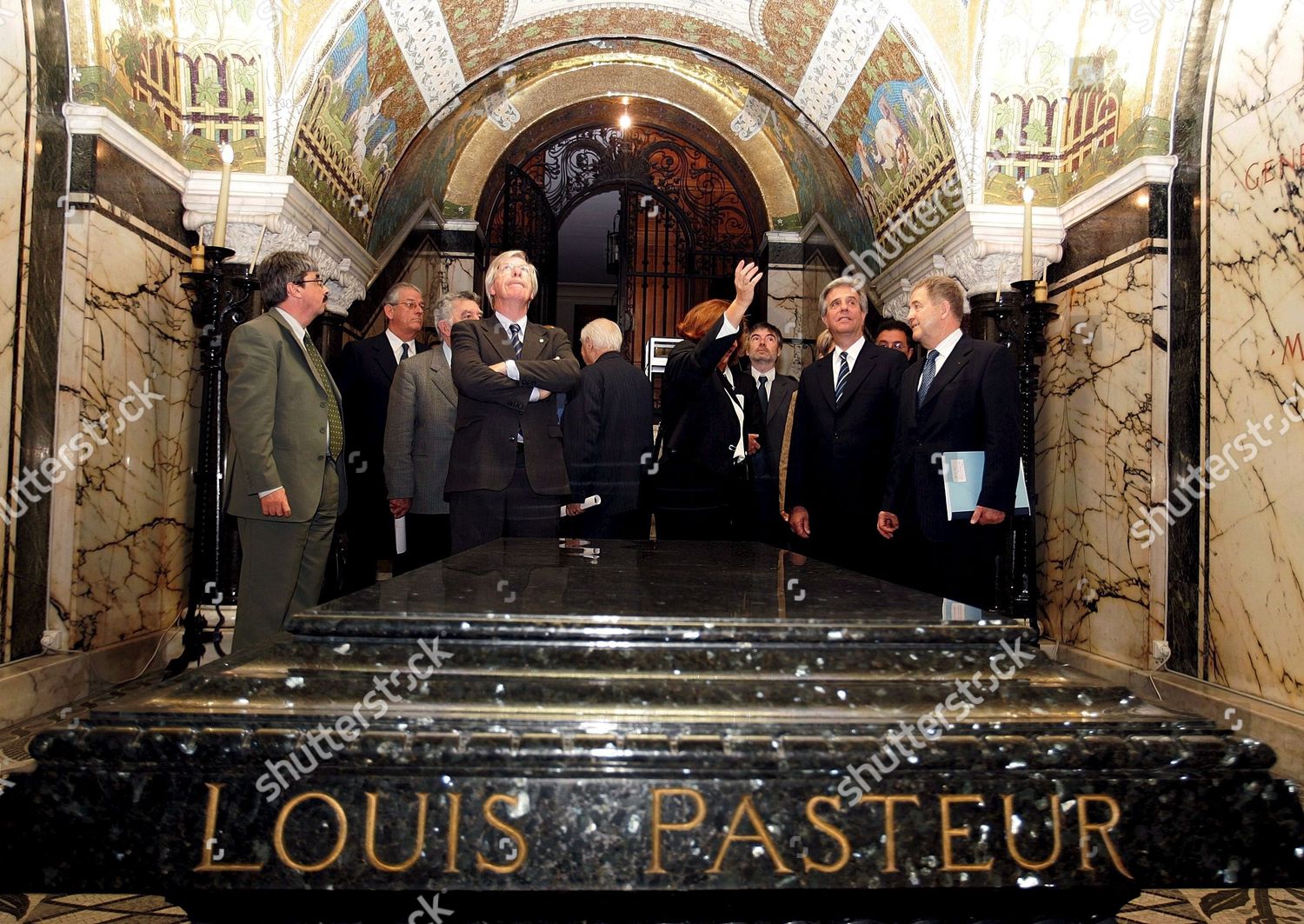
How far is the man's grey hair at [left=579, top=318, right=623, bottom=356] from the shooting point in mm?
4609

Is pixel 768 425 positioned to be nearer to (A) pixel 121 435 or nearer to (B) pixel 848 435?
(B) pixel 848 435

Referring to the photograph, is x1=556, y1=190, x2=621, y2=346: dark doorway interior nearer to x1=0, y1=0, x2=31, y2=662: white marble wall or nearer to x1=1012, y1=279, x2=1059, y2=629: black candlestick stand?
x1=1012, y1=279, x2=1059, y2=629: black candlestick stand

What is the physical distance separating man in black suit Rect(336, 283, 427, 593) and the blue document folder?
3.09 meters

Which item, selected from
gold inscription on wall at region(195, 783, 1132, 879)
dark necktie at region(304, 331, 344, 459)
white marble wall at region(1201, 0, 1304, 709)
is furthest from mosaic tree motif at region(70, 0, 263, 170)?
white marble wall at region(1201, 0, 1304, 709)

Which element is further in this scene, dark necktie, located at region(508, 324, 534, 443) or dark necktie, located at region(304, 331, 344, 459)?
dark necktie, located at region(508, 324, 534, 443)

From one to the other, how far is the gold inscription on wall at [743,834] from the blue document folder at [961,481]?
272 cm

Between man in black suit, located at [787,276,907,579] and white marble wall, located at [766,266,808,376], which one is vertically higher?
white marble wall, located at [766,266,808,376]

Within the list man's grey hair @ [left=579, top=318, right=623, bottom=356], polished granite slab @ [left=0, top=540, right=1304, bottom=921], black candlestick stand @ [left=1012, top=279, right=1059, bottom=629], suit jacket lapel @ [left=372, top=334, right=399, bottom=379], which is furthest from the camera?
suit jacket lapel @ [left=372, top=334, right=399, bottom=379]

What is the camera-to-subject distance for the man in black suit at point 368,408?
5355 mm

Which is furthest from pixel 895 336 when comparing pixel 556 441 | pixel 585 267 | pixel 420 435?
pixel 585 267

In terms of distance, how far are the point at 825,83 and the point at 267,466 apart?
17.8 feet

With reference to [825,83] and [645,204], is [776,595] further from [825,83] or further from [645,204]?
[645,204]

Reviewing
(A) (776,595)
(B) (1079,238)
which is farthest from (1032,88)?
(A) (776,595)

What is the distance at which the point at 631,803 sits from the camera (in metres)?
1.06
